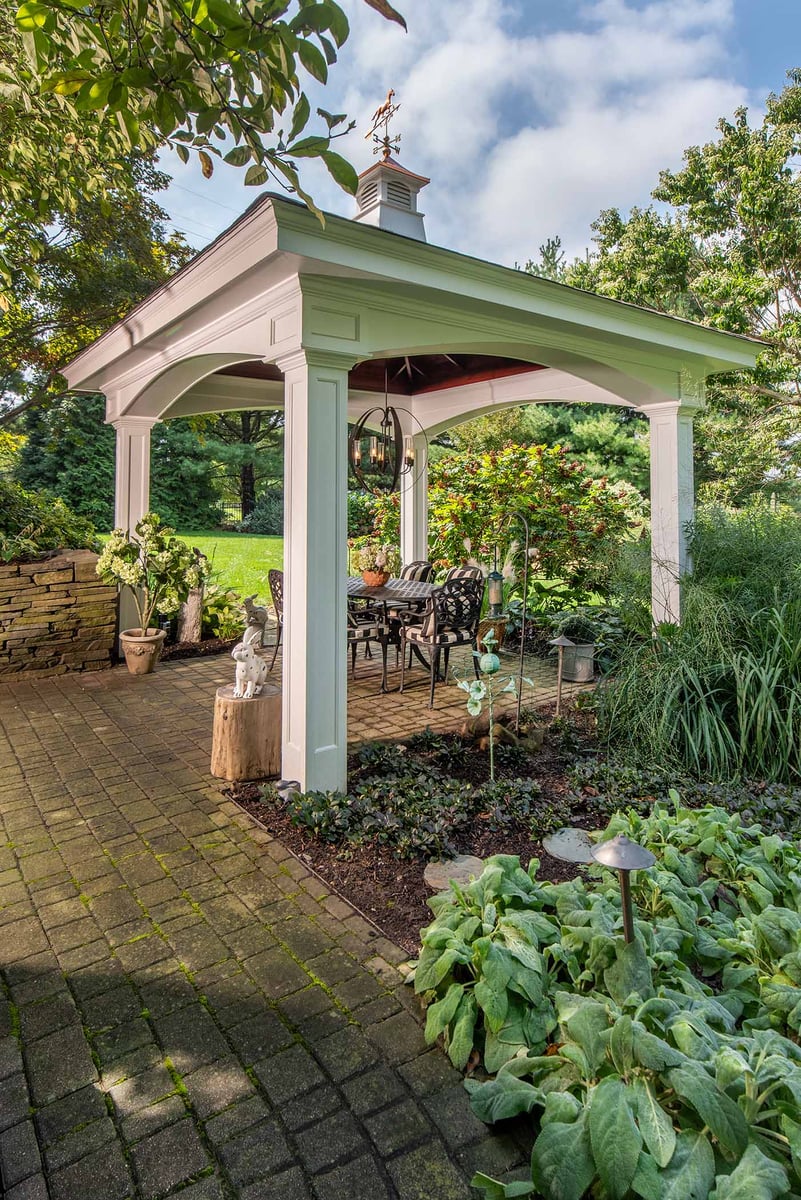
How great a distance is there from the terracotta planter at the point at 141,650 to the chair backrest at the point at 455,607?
101 inches

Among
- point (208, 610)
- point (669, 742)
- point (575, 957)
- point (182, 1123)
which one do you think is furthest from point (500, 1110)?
point (208, 610)

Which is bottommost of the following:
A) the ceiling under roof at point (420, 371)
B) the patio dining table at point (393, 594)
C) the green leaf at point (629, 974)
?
the green leaf at point (629, 974)

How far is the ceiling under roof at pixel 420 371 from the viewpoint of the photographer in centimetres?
596

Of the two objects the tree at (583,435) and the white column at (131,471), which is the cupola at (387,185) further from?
the tree at (583,435)

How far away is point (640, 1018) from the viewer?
5.18 ft

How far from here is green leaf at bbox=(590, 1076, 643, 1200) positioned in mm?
1276

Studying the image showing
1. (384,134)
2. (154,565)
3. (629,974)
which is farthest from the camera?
(154,565)

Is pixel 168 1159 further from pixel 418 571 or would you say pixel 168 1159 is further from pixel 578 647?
pixel 418 571

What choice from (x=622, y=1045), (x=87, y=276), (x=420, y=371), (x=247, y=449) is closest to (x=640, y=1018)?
(x=622, y=1045)

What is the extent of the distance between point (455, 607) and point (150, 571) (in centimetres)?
279

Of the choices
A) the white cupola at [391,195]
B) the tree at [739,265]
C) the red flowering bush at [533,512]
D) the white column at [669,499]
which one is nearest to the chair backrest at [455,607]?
the white column at [669,499]

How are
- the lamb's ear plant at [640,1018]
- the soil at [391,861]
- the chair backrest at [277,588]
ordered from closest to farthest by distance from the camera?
the lamb's ear plant at [640,1018]
the soil at [391,861]
the chair backrest at [277,588]

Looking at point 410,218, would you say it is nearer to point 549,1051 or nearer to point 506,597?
point 506,597

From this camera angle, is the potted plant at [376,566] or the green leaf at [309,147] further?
Answer: the potted plant at [376,566]
